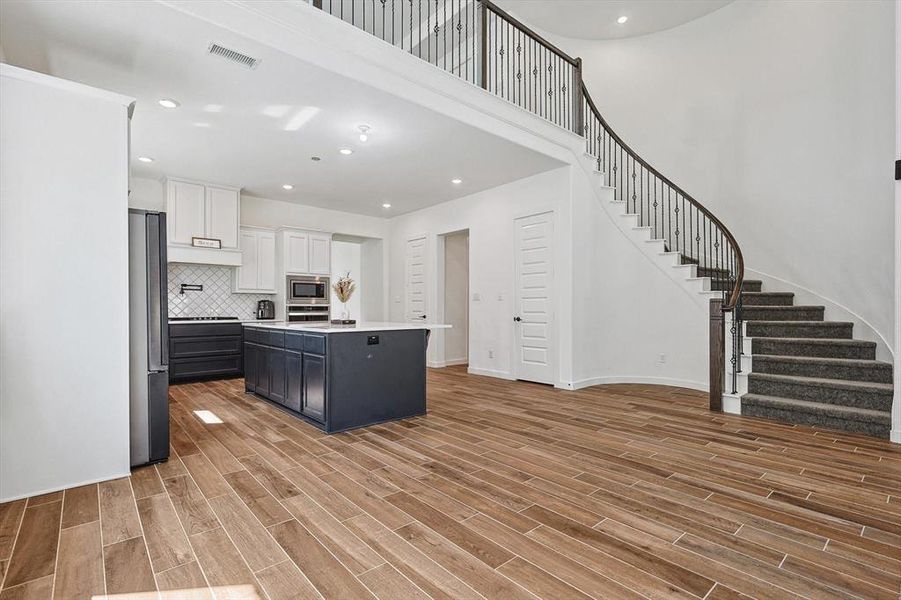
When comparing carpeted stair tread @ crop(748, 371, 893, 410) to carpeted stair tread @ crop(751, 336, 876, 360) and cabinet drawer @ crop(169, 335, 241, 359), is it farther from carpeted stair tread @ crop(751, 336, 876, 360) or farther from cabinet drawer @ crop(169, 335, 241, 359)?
cabinet drawer @ crop(169, 335, 241, 359)

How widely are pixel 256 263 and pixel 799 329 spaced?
292 inches

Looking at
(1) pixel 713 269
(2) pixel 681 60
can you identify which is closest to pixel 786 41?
(2) pixel 681 60

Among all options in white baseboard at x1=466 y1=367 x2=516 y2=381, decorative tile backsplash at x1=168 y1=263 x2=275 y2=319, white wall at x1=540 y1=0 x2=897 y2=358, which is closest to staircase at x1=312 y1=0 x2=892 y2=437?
white wall at x1=540 y1=0 x2=897 y2=358

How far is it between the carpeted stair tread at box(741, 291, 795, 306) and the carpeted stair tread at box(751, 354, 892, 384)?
1.10 m

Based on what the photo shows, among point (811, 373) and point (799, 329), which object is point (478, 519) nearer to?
point (811, 373)

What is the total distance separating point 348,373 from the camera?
383 cm

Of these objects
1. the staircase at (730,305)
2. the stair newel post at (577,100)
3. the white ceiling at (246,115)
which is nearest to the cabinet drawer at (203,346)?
the white ceiling at (246,115)

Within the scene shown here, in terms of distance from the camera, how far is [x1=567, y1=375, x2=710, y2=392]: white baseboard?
5523 millimetres

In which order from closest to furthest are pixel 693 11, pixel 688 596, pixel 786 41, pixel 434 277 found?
1. pixel 688 596
2. pixel 786 41
3. pixel 693 11
4. pixel 434 277

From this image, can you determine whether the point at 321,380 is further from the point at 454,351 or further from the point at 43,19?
the point at 454,351

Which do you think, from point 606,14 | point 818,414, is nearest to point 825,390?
point 818,414

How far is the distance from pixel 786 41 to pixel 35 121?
26.1 ft

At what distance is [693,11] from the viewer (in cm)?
648

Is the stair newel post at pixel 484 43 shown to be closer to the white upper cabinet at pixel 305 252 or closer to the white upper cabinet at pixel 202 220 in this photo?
the white upper cabinet at pixel 305 252
